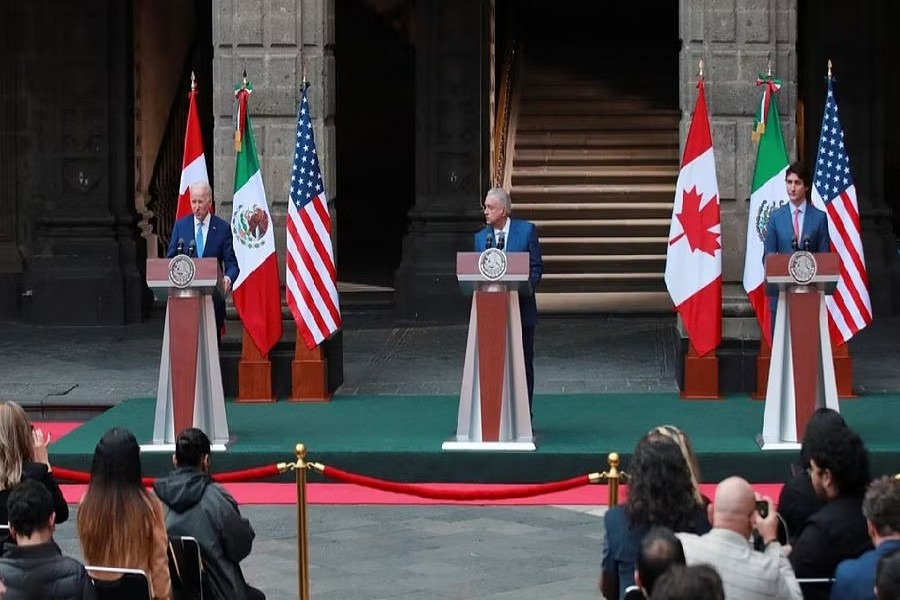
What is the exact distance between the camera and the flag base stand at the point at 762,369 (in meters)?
15.2

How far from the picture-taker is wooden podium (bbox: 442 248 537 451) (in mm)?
13414

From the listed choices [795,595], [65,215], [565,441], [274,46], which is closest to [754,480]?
[565,441]

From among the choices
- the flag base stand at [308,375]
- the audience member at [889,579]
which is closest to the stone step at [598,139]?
the flag base stand at [308,375]

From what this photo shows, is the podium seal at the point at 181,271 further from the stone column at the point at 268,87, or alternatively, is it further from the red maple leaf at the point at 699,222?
the red maple leaf at the point at 699,222

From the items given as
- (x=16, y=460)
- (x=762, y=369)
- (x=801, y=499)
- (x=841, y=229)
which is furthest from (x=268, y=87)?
(x=801, y=499)

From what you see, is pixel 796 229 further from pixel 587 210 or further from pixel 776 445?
pixel 587 210

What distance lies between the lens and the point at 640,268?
71.3 feet

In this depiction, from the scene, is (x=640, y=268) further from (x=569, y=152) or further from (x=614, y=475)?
(x=614, y=475)

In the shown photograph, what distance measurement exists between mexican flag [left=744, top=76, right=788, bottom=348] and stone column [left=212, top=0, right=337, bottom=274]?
11.4ft

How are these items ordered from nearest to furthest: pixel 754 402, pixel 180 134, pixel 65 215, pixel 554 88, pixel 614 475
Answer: pixel 614 475 < pixel 754 402 < pixel 65 215 < pixel 180 134 < pixel 554 88

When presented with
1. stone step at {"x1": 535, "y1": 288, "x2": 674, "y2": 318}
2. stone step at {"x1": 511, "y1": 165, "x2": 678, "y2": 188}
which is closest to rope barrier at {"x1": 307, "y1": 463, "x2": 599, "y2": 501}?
stone step at {"x1": 535, "y1": 288, "x2": 674, "y2": 318}

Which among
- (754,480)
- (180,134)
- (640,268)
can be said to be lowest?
(754,480)

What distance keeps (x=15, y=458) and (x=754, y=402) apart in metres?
7.83

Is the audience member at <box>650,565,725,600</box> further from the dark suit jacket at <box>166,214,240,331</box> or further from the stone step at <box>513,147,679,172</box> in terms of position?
the stone step at <box>513,147,679,172</box>
